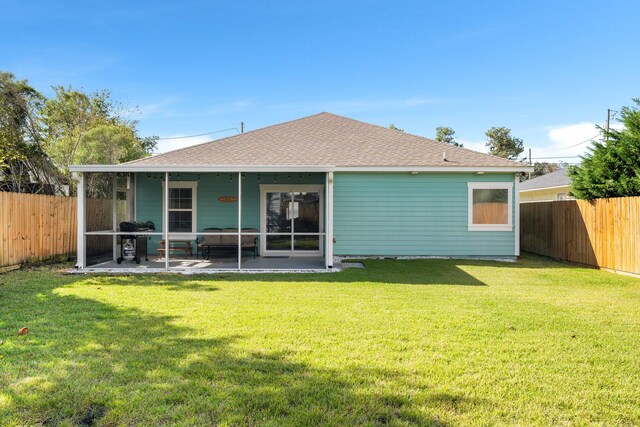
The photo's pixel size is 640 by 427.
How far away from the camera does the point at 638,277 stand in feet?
28.7

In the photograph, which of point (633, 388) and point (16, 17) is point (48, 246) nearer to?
point (633, 388)

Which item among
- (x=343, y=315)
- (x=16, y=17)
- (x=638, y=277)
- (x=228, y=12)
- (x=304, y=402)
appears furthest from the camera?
(x=16, y=17)

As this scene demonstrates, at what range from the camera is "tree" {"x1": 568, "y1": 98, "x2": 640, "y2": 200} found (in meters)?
9.44

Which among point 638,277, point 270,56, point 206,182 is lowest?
point 638,277

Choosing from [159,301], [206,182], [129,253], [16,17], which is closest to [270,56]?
[206,182]

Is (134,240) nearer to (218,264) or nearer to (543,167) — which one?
(218,264)

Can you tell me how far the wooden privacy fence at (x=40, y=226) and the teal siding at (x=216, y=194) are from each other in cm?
144

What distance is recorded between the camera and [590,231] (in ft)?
34.2

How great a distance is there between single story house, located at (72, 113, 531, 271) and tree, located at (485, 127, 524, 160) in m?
30.1

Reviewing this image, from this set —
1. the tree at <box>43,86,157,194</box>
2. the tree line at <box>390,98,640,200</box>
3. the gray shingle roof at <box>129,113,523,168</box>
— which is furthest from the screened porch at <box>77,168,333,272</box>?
the tree at <box>43,86,157,194</box>

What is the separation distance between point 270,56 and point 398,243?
12167mm

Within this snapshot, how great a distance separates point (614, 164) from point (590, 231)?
6.11 ft

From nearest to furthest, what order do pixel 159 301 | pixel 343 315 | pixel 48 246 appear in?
pixel 343 315
pixel 159 301
pixel 48 246

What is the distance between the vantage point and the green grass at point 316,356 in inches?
104
